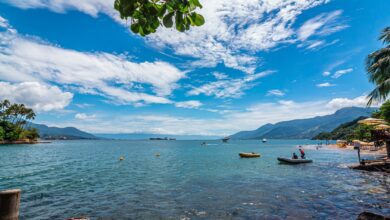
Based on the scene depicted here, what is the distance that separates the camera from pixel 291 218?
12766 mm

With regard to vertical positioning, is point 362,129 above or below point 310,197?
above

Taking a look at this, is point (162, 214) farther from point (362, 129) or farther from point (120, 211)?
point (362, 129)

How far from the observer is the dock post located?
21.9ft

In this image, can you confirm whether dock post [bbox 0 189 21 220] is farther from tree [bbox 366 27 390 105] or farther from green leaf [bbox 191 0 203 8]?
tree [bbox 366 27 390 105]

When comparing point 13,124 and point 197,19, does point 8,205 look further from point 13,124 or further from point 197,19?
point 13,124

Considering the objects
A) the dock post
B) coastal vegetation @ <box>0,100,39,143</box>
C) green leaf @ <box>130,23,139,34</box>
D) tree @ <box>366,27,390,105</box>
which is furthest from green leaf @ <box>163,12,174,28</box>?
coastal vegetation @ <box>0,100,39,143</box>

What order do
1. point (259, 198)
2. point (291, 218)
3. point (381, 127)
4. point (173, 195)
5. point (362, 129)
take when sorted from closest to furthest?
point (291, 218)
point (259, 198)
point (173, 195)
point (381, 127)
point (362, 129)

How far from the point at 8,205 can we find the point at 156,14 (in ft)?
25.5

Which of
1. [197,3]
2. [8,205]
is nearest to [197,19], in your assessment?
[197,3]

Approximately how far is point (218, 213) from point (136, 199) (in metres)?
7.41

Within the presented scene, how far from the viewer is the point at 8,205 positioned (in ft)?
22.1

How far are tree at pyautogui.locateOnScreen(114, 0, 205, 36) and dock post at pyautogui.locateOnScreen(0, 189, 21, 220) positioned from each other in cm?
715

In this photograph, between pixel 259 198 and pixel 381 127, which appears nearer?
pixel 259 198

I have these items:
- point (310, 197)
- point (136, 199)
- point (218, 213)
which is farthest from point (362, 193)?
point (136, 199)
